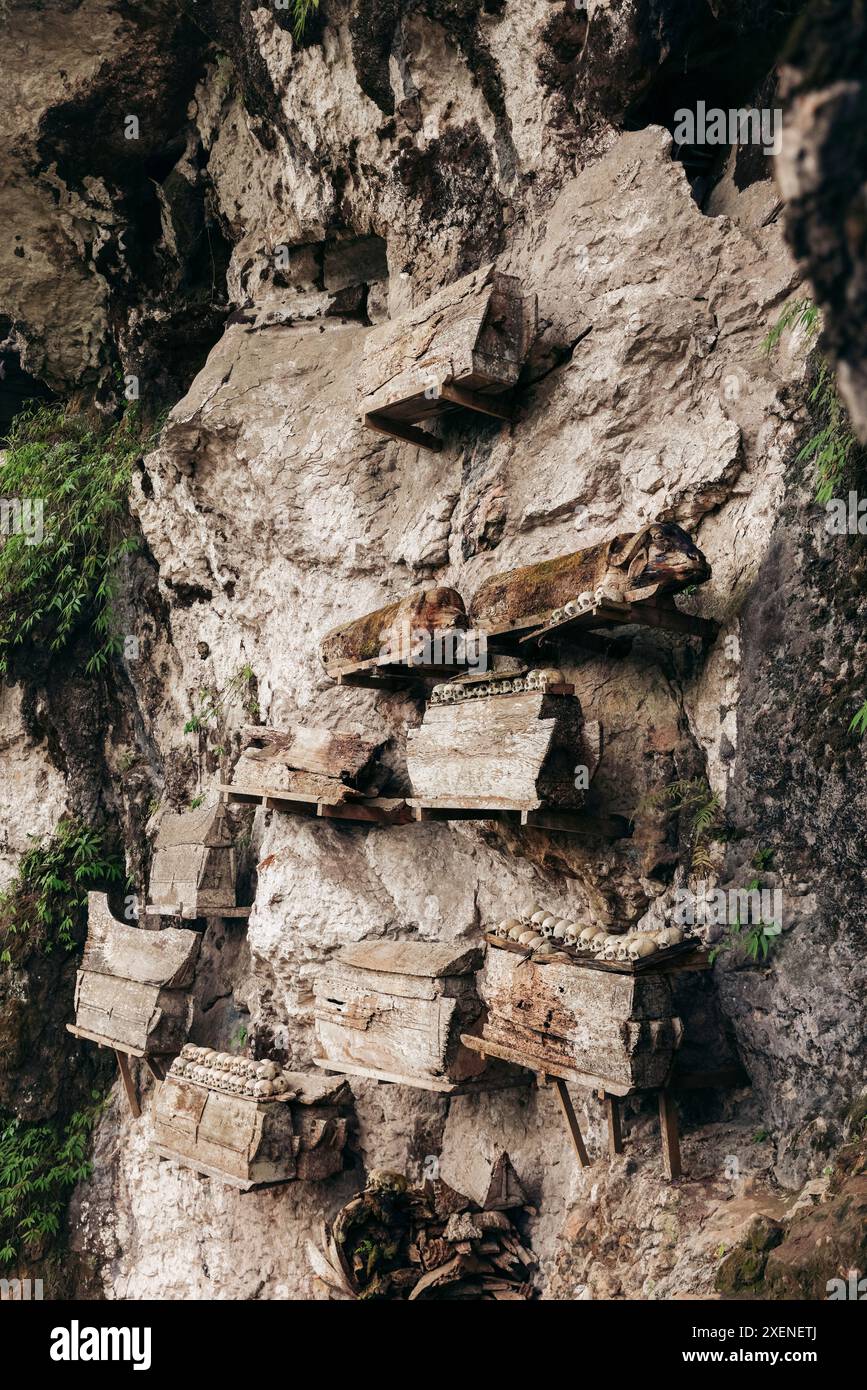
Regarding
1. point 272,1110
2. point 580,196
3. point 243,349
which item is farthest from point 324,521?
point 272,1110

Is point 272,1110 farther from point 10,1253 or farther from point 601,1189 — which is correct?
point 10,1253

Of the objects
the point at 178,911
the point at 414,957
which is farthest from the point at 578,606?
the point at 178,911

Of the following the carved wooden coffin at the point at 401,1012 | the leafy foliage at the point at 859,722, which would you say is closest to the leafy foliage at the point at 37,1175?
the carved wooden coffin at the point at 401,1012

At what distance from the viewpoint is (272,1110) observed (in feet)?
24.4

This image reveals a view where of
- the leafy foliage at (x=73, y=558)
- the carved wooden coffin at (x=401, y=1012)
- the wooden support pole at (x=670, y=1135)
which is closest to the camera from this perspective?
the wooden support pole at (x=670, y=1135)

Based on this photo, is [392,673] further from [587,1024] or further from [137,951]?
[137,951]

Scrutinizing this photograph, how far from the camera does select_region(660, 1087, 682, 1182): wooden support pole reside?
5.63 m

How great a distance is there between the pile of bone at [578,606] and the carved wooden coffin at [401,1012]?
2.03 m

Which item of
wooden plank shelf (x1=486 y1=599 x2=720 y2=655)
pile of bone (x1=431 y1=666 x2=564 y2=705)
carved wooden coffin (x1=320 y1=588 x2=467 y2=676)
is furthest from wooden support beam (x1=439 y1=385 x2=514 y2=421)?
pile of bone (x1=431 y1=666 x2=564 y2=705)

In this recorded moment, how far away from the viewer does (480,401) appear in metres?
7.39

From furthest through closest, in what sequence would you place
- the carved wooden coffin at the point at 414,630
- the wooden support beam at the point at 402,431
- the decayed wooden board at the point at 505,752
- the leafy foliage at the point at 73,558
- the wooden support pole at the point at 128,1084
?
the leafy foliage at the point at 73,558
the wooden support pole at the point at 128,1084
the wooden support beam at the point at 402,431
the carved wooden coffin at the point at 414,630
the decayed wooden board at the point at 505,752

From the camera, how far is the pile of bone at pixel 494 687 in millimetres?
6055

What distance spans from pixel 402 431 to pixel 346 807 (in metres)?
2.58

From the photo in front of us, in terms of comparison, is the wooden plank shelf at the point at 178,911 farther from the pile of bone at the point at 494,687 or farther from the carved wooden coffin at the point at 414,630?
the pile of bone at the point at 494,687
